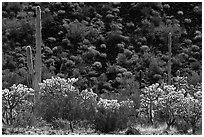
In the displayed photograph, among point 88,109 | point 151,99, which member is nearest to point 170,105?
point 151,99

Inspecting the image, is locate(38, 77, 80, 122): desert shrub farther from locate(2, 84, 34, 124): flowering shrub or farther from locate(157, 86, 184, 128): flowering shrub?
locate(157, 86, 184, 128): flowering shrub

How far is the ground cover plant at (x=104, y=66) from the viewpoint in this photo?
10.2 meters

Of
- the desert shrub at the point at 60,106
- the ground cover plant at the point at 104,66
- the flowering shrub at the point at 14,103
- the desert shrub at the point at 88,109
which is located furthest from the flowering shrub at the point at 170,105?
the flowering shrub at the point at 14,103

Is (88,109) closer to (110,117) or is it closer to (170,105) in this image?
(110,117)

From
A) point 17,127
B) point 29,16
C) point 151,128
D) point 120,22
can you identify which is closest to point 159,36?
point 120,22

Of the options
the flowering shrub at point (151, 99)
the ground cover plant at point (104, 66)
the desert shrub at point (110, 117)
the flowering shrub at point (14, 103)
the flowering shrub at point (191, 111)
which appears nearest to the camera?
the desert shrub at point (110, 117)

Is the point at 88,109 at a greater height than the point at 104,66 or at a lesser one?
lesser

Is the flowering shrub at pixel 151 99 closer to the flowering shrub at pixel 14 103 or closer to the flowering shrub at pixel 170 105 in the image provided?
the flowering shrub at pixel 170 105

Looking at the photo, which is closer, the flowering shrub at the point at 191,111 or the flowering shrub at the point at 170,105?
the flowering shrub at the point at 191,111

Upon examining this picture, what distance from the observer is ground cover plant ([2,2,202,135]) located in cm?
1020

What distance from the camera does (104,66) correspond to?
22.1m

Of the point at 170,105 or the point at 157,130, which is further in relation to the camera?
the point at 170,105

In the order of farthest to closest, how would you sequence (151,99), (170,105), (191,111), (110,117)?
(151,99)
(170,105)
(191,111)
(110,117)

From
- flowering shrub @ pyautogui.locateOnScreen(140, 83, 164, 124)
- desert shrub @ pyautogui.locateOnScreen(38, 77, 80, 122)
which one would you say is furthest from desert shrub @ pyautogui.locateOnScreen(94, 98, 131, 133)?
flowering shrub @ pyautogui.locateOnScreen(140, 83, 164, 124)
